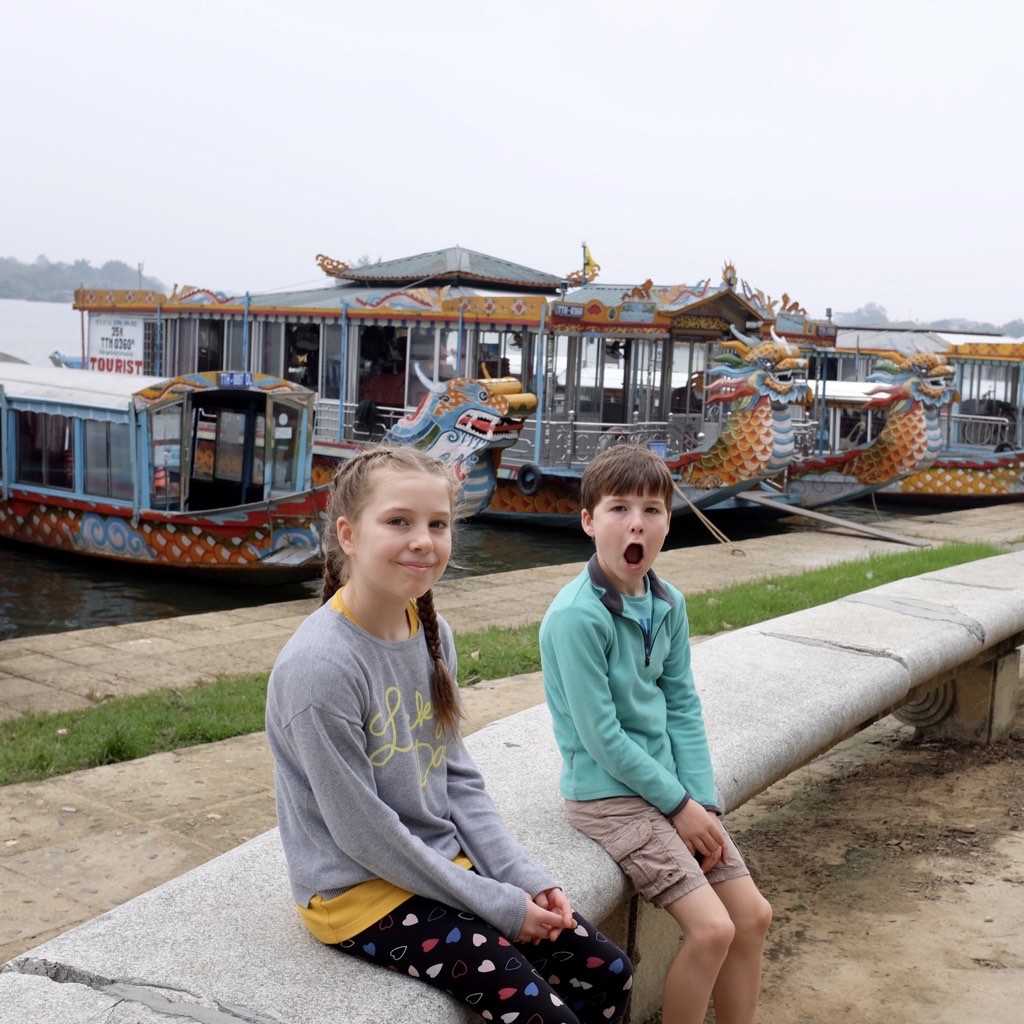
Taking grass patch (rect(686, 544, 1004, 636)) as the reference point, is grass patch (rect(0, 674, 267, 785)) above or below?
above

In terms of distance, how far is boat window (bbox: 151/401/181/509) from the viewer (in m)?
13.1

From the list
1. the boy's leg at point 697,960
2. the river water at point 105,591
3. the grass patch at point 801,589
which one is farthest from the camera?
the river water at point 105,591

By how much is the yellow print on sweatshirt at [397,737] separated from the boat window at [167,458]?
36.1 ft

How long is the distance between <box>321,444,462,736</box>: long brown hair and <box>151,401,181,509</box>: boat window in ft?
35.6

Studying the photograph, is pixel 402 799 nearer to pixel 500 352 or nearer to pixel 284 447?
pixel 284 447

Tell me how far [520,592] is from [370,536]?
8.28 m

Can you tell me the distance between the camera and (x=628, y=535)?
3049 mm

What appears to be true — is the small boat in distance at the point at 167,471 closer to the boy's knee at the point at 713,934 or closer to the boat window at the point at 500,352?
the boat window at the point at 500,352

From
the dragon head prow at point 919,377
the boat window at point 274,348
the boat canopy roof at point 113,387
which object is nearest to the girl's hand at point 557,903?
the boat canopy roof at point 113,387

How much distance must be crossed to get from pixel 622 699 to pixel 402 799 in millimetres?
751

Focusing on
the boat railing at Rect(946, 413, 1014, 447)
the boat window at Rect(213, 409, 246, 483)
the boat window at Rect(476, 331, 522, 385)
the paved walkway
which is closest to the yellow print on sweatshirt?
the paved walkway

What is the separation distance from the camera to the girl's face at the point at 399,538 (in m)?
2.47

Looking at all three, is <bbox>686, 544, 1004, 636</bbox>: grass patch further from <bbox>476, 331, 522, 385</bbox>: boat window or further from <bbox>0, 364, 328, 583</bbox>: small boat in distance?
<bbox>476, 331, 522, 385</bbox>: boat window

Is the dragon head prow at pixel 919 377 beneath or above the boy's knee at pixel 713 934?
above
